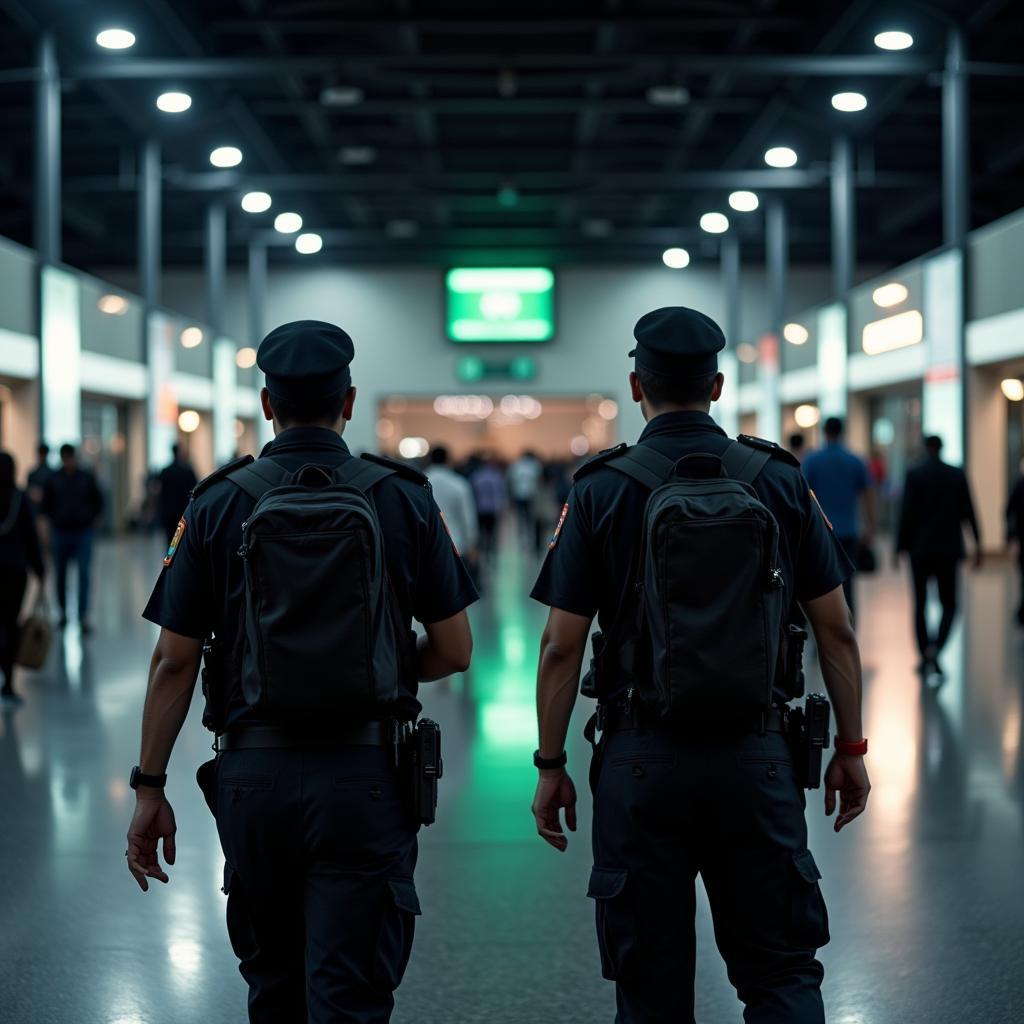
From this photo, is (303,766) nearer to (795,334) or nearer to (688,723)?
(688,723)

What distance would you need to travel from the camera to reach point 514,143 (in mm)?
28672

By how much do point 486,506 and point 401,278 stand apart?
19517 mm

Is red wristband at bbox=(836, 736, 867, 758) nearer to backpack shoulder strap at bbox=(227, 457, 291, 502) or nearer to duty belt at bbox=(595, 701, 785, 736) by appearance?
duty belt at bbox=(595, 701, 785, 736)

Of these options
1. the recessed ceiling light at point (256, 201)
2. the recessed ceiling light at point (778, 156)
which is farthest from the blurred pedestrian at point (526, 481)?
the recessed ceiling light at point (778, 156)

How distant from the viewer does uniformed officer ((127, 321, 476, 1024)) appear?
8.75ft

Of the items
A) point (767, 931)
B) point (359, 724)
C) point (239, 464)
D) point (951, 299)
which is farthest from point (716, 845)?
point (951, 299)

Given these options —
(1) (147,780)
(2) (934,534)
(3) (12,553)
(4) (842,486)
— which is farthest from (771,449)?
(4) (842,486)

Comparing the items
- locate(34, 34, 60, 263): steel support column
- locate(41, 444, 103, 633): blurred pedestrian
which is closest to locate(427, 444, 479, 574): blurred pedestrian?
locate(41, 444, 103, 633): blurred pedestrian

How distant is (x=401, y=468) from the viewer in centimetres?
286

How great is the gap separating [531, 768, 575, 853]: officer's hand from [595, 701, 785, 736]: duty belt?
8.5 inches

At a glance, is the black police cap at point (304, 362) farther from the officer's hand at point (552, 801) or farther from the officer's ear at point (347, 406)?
the officer's hand at point (552, 801)

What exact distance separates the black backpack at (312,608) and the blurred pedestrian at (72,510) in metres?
11.3

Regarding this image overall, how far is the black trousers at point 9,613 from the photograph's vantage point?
950 centimetres

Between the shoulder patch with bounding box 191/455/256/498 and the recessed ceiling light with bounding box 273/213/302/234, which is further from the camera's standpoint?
the recessed ceiling light with bounding box 273/213/302/234
